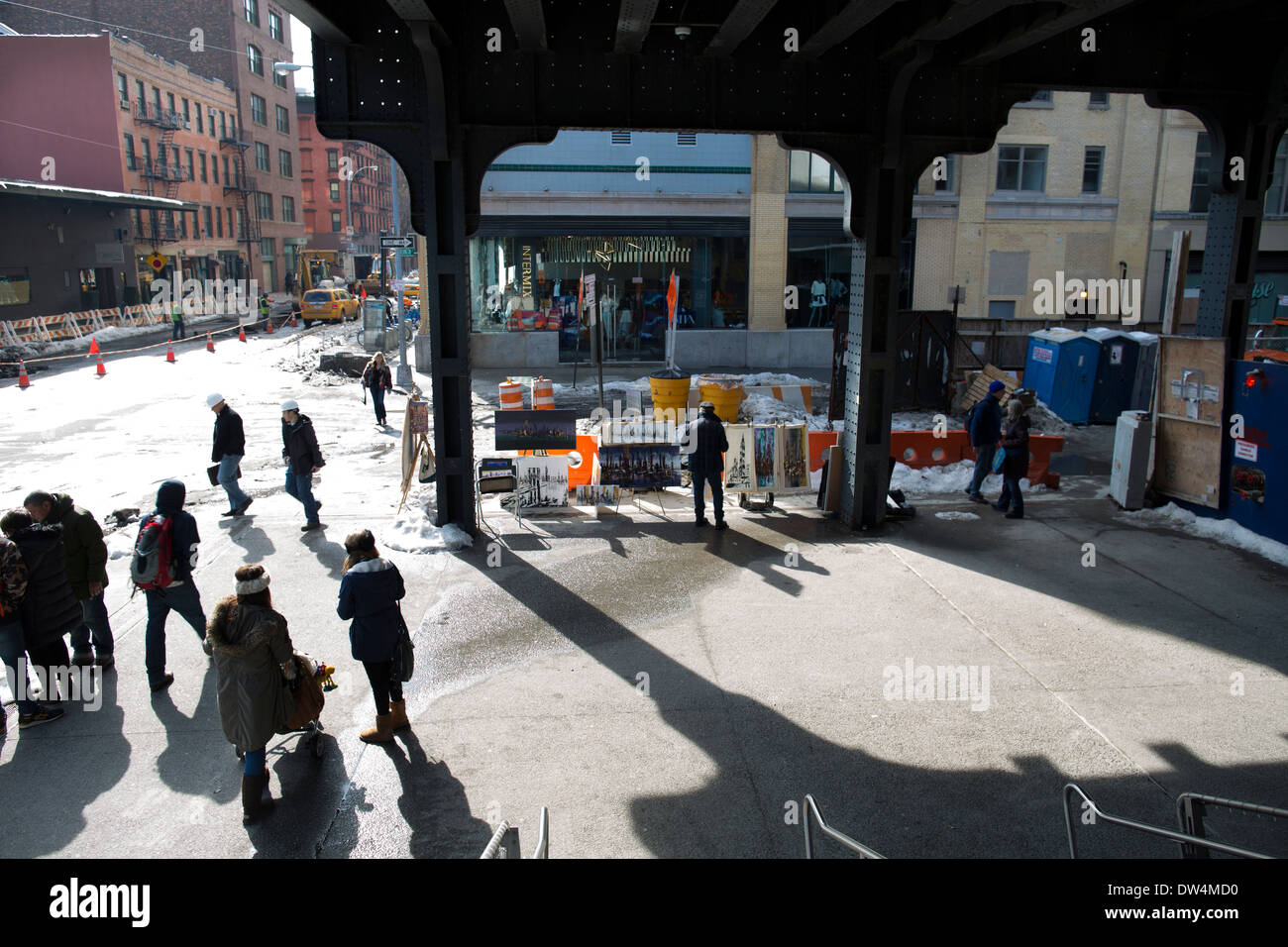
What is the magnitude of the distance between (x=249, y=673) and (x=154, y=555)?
2136mm

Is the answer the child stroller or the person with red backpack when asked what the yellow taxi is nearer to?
the person with red backpack

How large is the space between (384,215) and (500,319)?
92355 mm

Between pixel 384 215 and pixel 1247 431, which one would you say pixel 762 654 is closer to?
pixel 1247 431

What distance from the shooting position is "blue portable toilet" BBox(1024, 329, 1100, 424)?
2050 centimetres

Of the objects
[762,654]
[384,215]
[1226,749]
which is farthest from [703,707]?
[384,215]

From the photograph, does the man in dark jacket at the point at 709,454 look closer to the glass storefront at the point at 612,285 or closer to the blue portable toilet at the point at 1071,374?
the blue portable toilet at the point at 1071,374

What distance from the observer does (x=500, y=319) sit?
29.8m

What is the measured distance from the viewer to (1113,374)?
67.3ft

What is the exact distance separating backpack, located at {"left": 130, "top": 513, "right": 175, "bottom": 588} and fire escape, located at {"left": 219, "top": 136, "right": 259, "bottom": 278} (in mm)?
62305

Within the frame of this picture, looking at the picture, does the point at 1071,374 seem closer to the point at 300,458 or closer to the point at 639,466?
the point at 639,466

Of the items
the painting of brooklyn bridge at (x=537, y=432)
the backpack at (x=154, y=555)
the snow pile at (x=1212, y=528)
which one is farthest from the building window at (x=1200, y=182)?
the backpack at (x=154, y=555)

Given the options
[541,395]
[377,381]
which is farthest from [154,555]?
[377,381]

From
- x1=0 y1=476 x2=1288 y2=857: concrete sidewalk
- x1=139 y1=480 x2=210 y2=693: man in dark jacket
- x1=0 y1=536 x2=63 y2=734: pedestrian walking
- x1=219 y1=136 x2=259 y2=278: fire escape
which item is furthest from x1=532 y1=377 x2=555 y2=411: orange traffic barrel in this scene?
x1=219 y1=136 x2=259 y2=278: fire escape

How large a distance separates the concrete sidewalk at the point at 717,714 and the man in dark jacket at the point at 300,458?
0.94 meters
